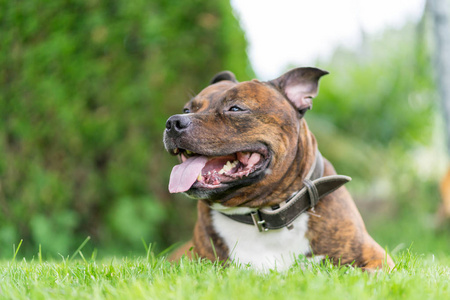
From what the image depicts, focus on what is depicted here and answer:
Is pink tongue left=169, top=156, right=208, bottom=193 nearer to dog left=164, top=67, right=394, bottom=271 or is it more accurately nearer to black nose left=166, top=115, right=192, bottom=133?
dog left=164, top=67, right=394, bottom=271

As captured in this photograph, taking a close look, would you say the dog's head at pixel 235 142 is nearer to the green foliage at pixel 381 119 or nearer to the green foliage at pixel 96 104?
the green foliage at pixel 96 104

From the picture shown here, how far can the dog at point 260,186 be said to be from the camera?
2947 millimetres

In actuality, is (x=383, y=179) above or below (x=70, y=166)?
below

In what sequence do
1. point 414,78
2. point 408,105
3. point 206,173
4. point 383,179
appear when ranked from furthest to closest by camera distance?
point 408,105 < point 414,78 < point 383,179 < point 206,173

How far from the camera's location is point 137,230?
19.0 ft

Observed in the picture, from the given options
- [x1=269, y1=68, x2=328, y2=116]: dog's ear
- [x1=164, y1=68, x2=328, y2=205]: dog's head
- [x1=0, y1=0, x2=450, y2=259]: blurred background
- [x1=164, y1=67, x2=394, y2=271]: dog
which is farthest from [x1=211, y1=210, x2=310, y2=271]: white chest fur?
[x1=0, y1=0, x2=450, y2=259]: blurred background

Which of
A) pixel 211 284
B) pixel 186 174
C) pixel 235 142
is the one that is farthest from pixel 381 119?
pixel 211 284

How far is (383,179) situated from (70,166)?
611 cm

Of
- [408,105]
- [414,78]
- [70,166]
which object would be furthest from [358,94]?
[70,166]

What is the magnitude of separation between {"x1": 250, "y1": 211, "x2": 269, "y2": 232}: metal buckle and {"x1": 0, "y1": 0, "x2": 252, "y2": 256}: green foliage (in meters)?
2.98

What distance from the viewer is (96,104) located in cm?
594

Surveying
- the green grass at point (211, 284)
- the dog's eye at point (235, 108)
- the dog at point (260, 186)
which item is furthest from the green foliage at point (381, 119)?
the green grass at point (211, 284)

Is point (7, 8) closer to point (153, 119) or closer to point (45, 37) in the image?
point (45, 37)

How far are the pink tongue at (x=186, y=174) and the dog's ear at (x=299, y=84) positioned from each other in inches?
30.3
